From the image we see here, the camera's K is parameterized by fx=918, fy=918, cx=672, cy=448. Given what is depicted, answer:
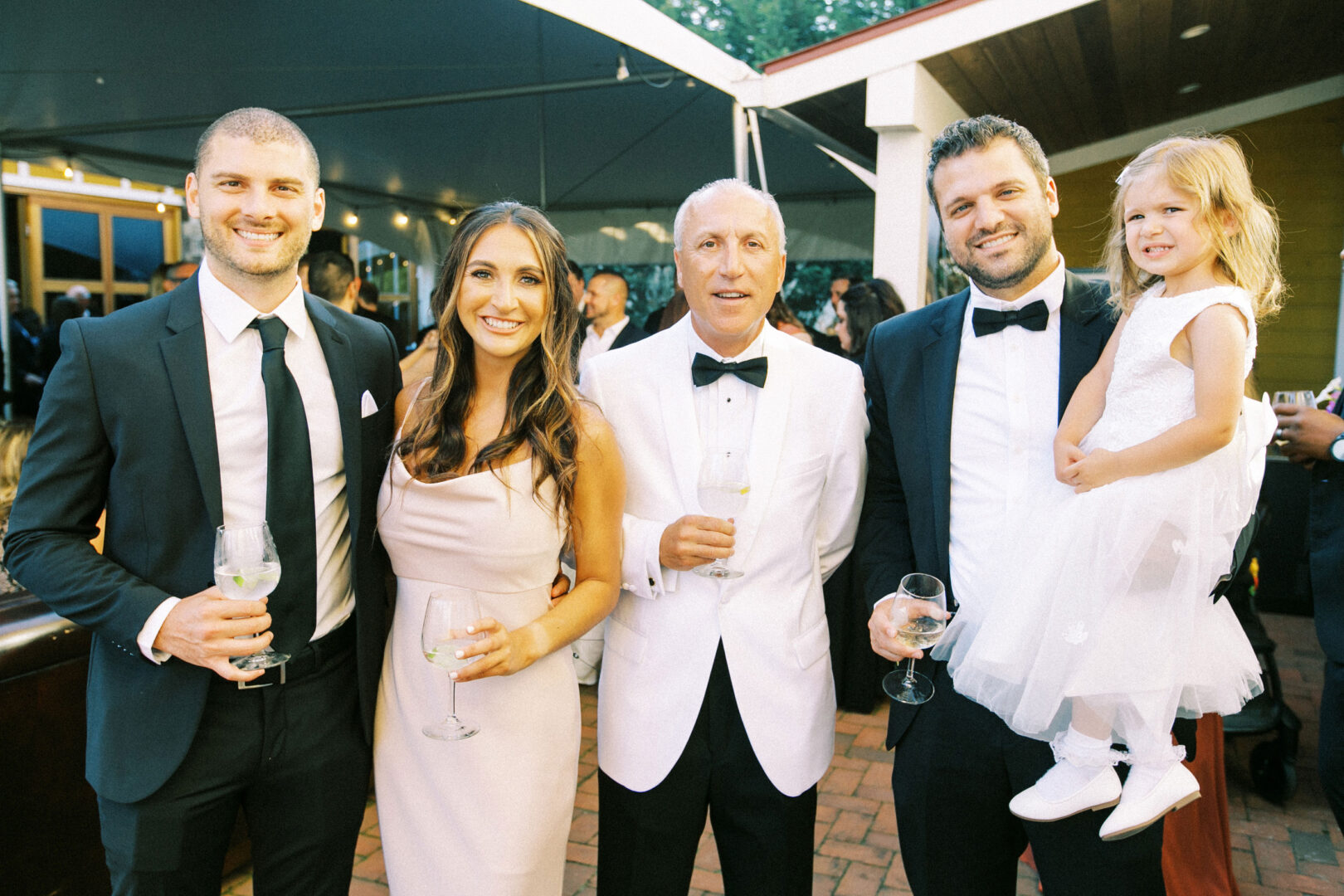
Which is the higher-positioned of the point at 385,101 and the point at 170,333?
the point at 385,101

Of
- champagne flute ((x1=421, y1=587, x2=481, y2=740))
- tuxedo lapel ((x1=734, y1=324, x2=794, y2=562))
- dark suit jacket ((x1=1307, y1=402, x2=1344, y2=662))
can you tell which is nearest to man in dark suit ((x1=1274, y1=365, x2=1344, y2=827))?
dark suit jacket ((x1=1307, y1=402, x2=1344, y2=662))

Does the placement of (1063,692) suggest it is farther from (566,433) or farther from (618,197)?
(618,197)

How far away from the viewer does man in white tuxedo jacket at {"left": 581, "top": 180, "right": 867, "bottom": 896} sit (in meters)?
2.28

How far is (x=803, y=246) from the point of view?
1220 centimetres

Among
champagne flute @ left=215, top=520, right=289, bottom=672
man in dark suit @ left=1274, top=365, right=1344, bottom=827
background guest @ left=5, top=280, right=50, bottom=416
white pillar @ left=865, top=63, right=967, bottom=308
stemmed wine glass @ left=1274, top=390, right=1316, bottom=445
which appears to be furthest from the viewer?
background guest @ left=5, top=280, right=50, bottom=416

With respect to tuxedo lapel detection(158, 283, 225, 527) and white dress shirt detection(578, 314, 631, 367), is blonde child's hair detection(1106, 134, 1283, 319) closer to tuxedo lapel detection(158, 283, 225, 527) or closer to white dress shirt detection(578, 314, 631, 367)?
tuxedo lapel detection(158, 283, 225, 527)

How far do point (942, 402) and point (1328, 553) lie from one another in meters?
1.49

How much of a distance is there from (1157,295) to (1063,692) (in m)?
0.97

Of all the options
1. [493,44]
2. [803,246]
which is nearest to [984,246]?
[493,44]

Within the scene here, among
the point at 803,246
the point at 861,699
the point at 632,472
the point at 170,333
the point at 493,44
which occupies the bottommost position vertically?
the point at 861,699

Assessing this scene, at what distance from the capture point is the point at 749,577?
2.31 meters

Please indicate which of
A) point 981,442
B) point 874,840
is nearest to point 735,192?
point 981,442

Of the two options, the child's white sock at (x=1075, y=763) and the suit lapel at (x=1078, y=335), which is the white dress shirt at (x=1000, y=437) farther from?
the child's white sock at (x=1075, y=763)

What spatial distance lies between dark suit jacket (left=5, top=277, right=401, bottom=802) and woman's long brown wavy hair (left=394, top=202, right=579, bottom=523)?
1.68ft
